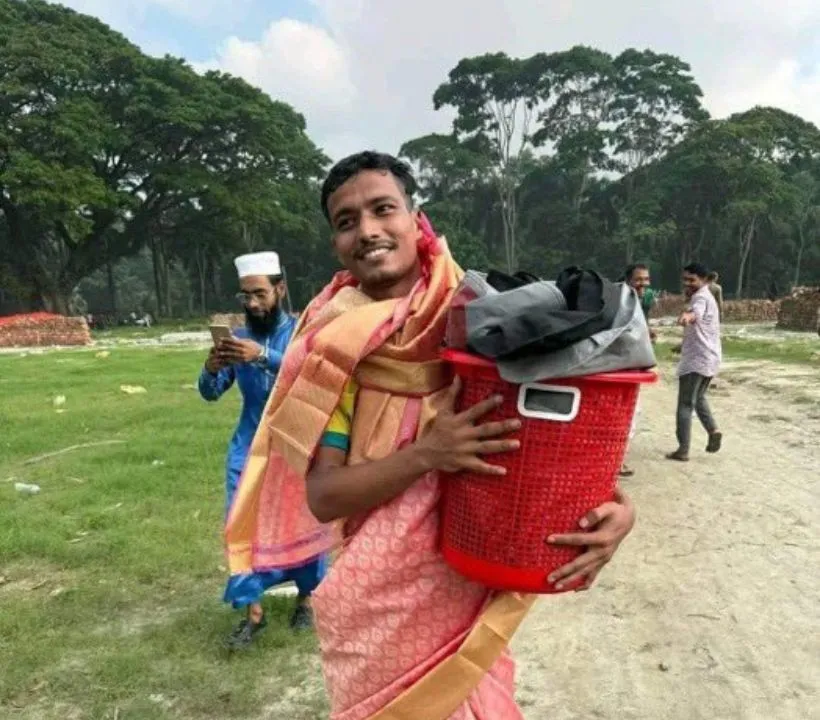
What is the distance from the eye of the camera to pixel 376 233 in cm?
163

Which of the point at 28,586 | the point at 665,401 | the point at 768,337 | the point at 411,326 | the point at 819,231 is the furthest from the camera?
the point at 819,231

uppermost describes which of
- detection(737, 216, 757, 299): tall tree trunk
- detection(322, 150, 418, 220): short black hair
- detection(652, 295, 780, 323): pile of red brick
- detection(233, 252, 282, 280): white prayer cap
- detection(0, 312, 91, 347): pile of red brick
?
detection(737, 216, 757, 299): tall tree trunk

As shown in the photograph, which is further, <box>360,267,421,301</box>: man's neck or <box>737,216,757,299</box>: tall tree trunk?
<box>737,216,757,299</box>: tall tree trunk

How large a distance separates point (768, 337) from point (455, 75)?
1159 inches

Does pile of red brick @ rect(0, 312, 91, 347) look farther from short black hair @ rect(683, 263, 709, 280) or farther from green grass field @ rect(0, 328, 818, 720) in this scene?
short black hair @ rect(683, 263, 709, 280)

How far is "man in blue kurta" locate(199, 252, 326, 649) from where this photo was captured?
3713mm

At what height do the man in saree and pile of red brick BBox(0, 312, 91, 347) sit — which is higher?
the man in saree

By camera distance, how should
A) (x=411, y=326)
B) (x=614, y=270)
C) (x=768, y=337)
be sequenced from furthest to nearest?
(x=614, y=270) < (x=768, y=337) < (x=411, y=326)

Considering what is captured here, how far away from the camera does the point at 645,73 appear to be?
43.4 meters

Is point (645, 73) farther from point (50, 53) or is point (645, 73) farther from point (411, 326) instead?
point (411, 326)

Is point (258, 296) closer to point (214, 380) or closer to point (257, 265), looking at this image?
point (257, 265)

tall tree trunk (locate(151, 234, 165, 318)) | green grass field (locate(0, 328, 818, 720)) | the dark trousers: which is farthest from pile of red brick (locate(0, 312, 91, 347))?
the dark trousers

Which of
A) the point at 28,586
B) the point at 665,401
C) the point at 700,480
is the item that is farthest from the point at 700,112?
the point at 28,586

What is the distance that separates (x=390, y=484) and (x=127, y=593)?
3624 millimetres
